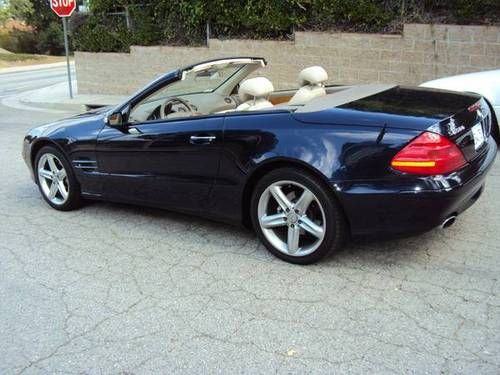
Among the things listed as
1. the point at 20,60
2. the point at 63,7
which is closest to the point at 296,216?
the point at 63,7

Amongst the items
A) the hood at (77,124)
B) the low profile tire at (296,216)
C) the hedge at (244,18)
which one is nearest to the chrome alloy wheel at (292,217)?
the low profile tire at (296,216)

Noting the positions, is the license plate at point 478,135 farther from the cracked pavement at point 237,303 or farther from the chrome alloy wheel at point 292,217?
the chrome alloy wheel at point 292,217

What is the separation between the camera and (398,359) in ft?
9.38

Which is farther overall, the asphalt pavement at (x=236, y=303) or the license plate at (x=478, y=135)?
the license plate at (x=478, y=135)

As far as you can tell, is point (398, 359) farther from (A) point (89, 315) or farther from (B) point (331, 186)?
(A) point (89, 315)

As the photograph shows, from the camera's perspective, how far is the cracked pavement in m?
2.96

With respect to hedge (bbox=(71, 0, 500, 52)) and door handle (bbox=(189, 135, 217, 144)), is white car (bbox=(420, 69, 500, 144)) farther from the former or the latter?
hedge (bbox=(71, 0, 500, 52))

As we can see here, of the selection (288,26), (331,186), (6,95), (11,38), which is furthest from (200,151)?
(11,38)

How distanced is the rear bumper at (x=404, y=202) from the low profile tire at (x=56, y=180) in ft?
9.32

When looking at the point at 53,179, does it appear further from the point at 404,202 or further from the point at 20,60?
the point at 20,60

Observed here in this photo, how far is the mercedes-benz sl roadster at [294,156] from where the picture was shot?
3.52 metres

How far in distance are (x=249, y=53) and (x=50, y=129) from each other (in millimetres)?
7795

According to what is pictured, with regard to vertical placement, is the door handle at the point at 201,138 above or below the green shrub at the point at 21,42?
below

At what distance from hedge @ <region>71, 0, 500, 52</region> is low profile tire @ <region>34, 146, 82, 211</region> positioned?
24.7 ft
